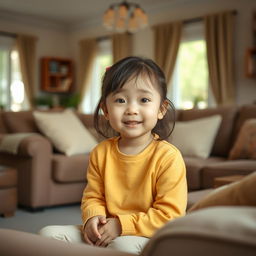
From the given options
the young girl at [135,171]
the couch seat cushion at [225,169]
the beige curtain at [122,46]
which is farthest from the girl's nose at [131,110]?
the beige curtain at [122,46]

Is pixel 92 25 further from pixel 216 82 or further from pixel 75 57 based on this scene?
pixel 216 82

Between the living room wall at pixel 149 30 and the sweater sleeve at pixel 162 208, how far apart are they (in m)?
5.55

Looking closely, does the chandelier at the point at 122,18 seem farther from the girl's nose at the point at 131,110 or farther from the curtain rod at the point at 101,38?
the girl's nose at the point at 131,110

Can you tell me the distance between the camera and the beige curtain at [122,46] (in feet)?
26.0

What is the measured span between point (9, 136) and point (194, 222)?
3.53 m

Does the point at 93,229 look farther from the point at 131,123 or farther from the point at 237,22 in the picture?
the point at 237,22

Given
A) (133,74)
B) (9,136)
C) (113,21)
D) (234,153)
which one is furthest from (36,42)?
(133,74)

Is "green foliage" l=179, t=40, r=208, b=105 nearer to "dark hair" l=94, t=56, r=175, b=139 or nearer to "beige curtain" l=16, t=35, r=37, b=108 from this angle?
"beige curtain" l=16, t=35, r=37, b=108

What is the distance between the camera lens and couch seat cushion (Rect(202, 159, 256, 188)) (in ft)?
10.5

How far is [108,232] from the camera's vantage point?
1022 millimetres

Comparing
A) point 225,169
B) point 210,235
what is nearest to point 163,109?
point 210,235

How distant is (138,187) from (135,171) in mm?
40

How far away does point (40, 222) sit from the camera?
323cm

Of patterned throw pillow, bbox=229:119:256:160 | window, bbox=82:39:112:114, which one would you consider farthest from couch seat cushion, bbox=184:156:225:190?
window, bbox=82:39:112:114
